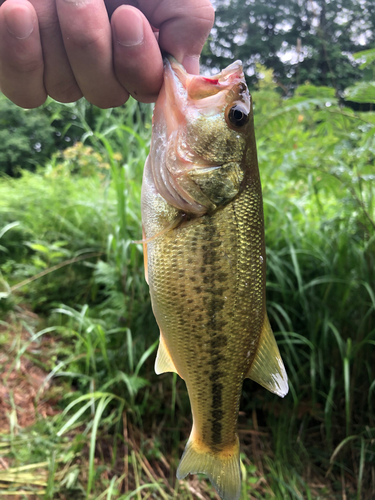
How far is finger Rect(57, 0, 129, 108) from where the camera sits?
2.48ft

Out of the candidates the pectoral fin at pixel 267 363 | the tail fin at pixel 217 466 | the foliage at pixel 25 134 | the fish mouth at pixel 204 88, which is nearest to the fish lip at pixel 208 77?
the fish mouth at pixel 204 88

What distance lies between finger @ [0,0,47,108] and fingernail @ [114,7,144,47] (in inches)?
7.9

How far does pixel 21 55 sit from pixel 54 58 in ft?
0.30

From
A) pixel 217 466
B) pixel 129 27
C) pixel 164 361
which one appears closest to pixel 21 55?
pixel 129 27

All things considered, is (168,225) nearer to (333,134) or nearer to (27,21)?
(27,21)

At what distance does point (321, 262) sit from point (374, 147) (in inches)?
32.1

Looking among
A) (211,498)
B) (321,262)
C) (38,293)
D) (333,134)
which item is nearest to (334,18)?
(333,134)

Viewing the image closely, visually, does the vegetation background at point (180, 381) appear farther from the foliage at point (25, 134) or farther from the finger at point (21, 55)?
the foliage at point (25, 134)

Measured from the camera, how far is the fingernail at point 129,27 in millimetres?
791

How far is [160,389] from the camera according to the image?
1.99 m

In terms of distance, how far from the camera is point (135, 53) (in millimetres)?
829

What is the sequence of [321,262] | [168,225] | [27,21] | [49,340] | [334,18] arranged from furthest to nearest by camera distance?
[334,18]
[49,340]
[321,262]
[168,225]
[27,21]

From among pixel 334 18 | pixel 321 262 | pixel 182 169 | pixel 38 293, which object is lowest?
pixel 38 293

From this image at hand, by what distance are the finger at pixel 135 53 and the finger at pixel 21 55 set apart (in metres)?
0.20
